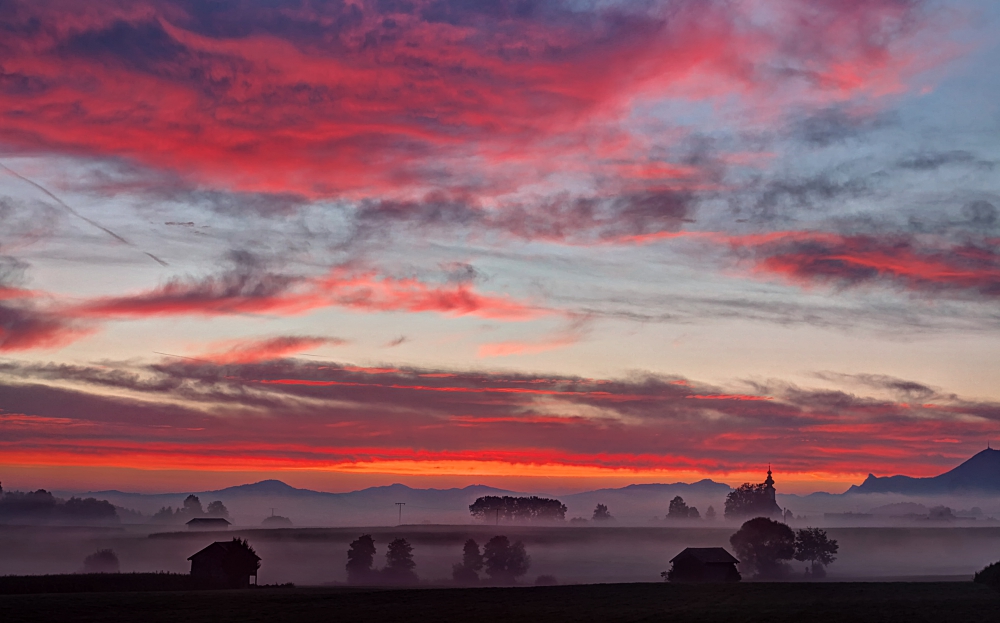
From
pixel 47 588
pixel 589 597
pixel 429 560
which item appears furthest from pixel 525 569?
pixel 47 588

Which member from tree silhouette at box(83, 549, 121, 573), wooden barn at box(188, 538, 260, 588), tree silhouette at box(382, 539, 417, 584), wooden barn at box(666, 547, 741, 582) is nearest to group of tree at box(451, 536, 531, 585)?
tree silhouette at box(382, 539, 417, 584)

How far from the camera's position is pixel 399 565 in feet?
466

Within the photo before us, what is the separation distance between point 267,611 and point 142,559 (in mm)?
131976

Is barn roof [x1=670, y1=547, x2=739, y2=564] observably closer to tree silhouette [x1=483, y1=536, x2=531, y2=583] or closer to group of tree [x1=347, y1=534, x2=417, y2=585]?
tree silhouette [x1=483, y1=536, x2=531, y2=583]

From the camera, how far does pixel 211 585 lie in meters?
96.9

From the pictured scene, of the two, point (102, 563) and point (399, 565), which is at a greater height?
point (102, 563)

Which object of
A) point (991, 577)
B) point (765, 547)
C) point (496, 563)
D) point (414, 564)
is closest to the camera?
point (991, 577)

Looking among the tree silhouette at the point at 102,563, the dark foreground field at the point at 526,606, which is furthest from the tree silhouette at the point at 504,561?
the tree silhouette at the point at 102,563

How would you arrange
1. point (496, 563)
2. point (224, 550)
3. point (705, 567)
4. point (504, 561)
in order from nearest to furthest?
point (224, 550) → point (705, 567) → point (504, 561) → point (496, 563)

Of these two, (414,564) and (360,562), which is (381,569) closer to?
(360,562)

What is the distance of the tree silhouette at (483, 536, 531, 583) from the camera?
14512 cm

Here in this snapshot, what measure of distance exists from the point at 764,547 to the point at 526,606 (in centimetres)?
9208

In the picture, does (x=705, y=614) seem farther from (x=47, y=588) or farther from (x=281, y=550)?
(x=281, y=550)

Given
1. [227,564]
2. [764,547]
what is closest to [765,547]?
[764,547]
